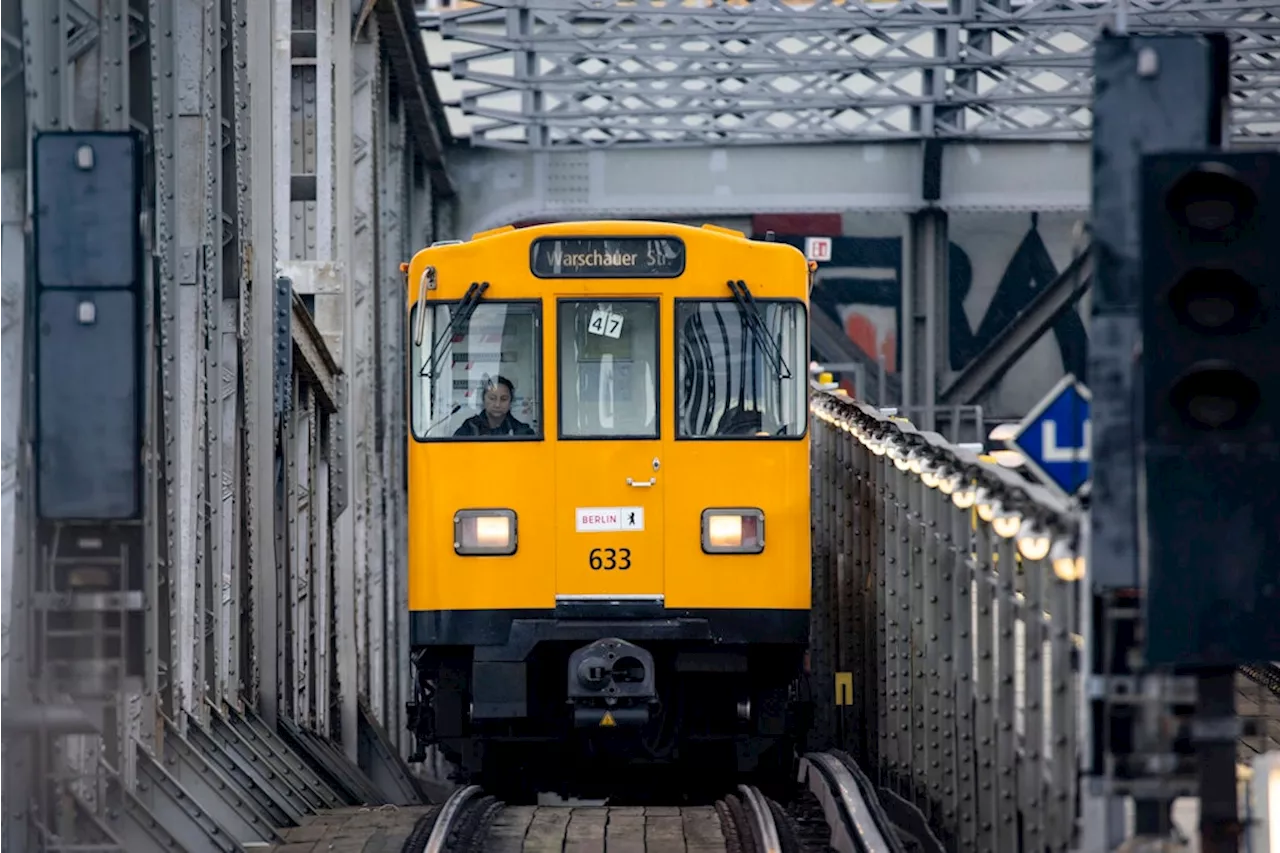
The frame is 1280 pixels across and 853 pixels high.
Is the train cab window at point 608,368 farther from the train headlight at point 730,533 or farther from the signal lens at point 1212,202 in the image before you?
the signal lens at point 1212,202

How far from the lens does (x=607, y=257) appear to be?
43.4 feet

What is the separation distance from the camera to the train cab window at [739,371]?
1309 centimetres

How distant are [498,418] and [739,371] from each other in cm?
137

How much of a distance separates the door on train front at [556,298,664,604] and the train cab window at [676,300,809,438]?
18 cm

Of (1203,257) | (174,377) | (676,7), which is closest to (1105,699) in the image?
(1203,257)

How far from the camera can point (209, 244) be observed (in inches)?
486

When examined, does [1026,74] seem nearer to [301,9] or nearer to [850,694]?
[301,9]

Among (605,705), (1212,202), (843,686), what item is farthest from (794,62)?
(1212,202)

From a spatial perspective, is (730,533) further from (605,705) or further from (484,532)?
(484,532)

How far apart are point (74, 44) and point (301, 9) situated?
9500 mm

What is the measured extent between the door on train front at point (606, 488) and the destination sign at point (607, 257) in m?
0.16

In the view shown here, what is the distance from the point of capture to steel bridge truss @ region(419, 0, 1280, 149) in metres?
26.8

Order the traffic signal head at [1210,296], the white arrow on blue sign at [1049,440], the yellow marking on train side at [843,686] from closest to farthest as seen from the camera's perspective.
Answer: the traffic signal head at [1210,296] < the white arrow on blue sign at [1049,440] < the yellow marking on train side at [843,686]

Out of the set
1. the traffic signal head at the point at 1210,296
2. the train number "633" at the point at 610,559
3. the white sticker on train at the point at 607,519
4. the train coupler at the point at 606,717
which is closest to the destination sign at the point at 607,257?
the white sticker on train at the point at 607,519
